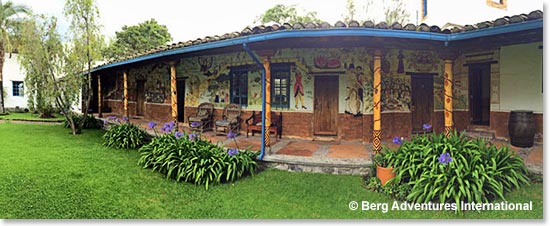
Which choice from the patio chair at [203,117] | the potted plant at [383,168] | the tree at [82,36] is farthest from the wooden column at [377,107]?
the tree at [82,36]

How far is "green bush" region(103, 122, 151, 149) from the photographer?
6.87 m

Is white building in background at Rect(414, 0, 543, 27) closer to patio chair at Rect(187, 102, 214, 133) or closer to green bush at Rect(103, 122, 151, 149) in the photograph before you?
patio chair at Rect(187, 102, 214, 133)

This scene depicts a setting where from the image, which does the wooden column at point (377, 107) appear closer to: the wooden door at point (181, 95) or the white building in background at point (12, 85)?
the wooden door at point (181, 95)

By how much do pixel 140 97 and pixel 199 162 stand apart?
8797 millimetres

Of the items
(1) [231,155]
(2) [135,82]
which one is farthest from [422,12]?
(2) [135,82]

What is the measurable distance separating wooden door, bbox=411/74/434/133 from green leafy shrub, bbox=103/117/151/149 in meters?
6.67

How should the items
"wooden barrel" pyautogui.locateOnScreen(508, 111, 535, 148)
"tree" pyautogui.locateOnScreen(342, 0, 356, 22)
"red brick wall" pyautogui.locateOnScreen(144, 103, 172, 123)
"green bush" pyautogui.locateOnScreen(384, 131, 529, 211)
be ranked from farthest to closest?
"tree" pyautogui.locateOnScreen(342, 0, 356, 22), "red brick wall" pyautogui.locateOnScreen(144, 103, 172, 123), "wooden barrel" pyautogui.locateOnScreen(508, 111, 535, 148), "green bush" pyautogui.locateOnScreen(384, 131, 529, 211)

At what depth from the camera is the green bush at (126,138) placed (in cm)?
687

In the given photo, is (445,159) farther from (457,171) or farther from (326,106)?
(326,106)

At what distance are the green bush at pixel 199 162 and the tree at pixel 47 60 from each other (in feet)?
17.7

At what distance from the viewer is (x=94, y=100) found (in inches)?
597

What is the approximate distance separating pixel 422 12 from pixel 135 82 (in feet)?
37.9

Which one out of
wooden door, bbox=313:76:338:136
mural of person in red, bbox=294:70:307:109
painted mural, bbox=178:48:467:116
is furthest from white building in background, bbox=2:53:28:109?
wooden door, bbox=313:76:338:136

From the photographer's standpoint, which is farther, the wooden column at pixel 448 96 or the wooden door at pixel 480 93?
the wooden door at pixel 480 93
